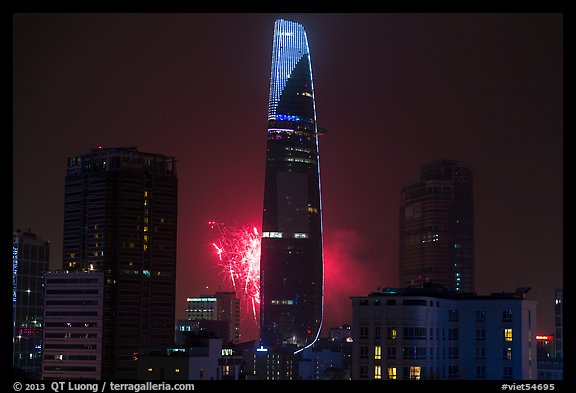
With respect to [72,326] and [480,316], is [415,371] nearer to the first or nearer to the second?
[480,316]

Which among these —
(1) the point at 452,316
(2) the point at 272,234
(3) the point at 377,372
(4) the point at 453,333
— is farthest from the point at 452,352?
(2) the point at 272,234

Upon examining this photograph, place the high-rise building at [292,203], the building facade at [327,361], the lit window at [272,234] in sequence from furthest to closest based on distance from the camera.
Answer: the lit window at [272,234] < the high-rise building at [292,203] < the building facade at [327,361]

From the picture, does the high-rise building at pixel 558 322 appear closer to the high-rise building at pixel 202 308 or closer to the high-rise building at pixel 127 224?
the high-rise building at pixel 127 224

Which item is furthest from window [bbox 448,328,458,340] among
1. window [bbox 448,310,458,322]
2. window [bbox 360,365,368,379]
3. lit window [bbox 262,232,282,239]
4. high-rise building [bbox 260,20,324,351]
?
lit window [bbox 262,232,282,239]

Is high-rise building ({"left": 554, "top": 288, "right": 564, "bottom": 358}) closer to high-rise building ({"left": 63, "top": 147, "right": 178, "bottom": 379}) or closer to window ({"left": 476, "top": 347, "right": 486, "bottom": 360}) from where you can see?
window ({"left": 476, "top": 347, "right": 486, "bottom": 360})

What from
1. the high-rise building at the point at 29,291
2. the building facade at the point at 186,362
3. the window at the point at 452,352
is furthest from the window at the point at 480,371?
the high-rise building at the point at 29,291
